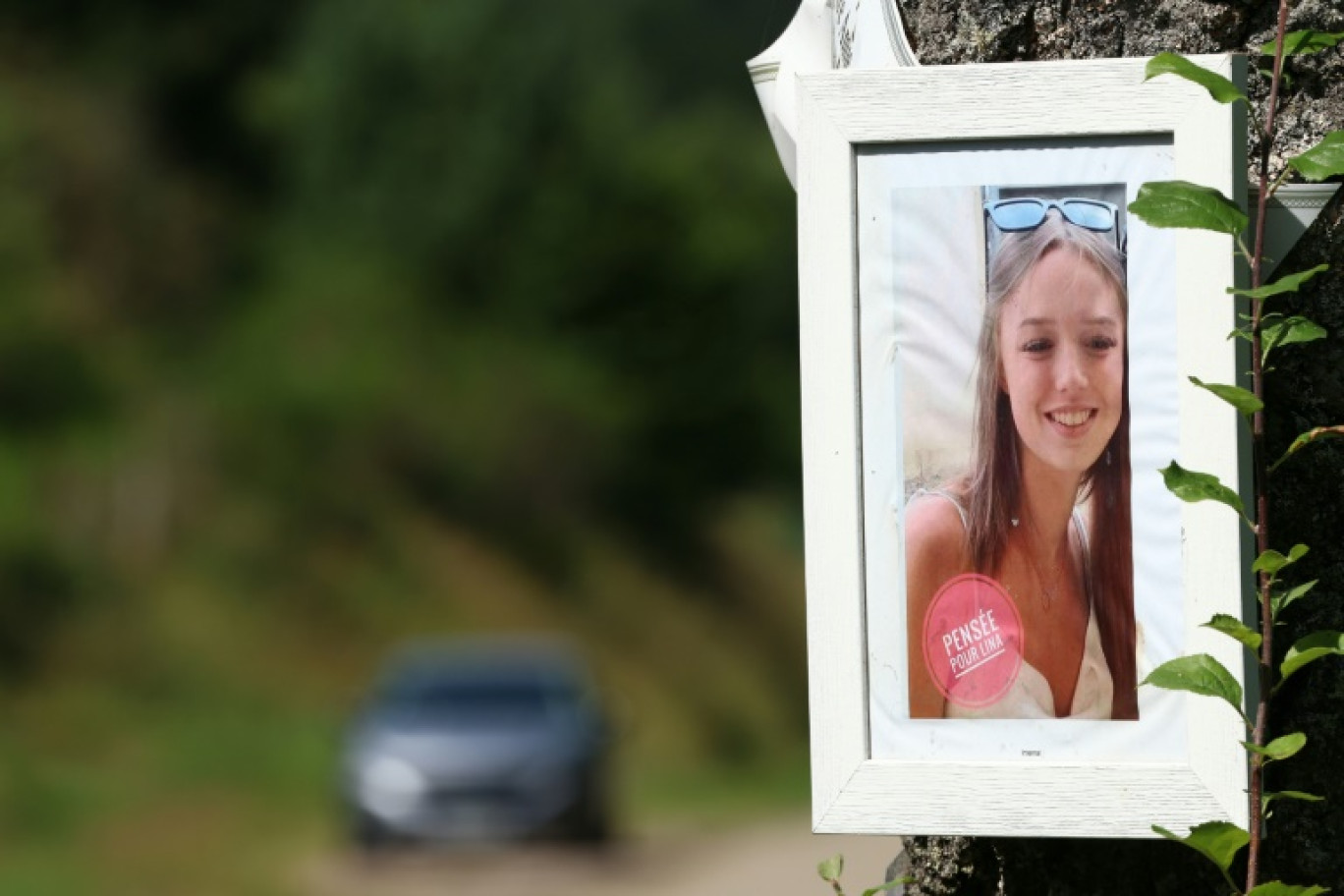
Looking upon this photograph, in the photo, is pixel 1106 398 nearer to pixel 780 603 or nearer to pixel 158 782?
pixel 158 782

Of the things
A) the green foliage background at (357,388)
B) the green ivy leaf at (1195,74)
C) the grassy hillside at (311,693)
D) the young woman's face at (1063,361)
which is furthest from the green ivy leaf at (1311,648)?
the green foliage background at (357,388)

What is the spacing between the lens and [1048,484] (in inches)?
64.4

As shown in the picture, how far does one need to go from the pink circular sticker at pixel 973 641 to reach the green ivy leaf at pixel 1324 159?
370 mm

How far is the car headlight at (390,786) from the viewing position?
46.2ft

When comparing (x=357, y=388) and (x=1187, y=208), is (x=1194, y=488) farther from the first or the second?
(x=357, y=388)

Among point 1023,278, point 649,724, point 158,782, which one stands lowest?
point 1023,278

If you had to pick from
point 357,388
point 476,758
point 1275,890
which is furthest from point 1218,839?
point 357,388

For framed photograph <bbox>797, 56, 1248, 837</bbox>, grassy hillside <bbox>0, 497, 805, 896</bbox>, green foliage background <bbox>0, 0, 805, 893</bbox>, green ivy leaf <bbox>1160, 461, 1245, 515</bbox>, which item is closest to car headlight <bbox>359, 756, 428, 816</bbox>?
grassy hillside <bbox>0, 497, 805, 896</bbox>

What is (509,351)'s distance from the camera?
25.8 meters


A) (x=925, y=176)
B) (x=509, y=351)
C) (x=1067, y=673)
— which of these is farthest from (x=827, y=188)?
(x=509, y=351)

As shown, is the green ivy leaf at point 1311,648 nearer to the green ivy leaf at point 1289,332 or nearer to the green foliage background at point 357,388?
the green ivy leaf at point 1289,332

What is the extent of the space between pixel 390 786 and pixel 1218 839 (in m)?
13.1

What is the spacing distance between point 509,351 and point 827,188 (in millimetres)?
24317

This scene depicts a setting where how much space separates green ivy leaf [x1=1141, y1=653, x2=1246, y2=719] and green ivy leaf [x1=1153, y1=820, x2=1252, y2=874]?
98 mm
